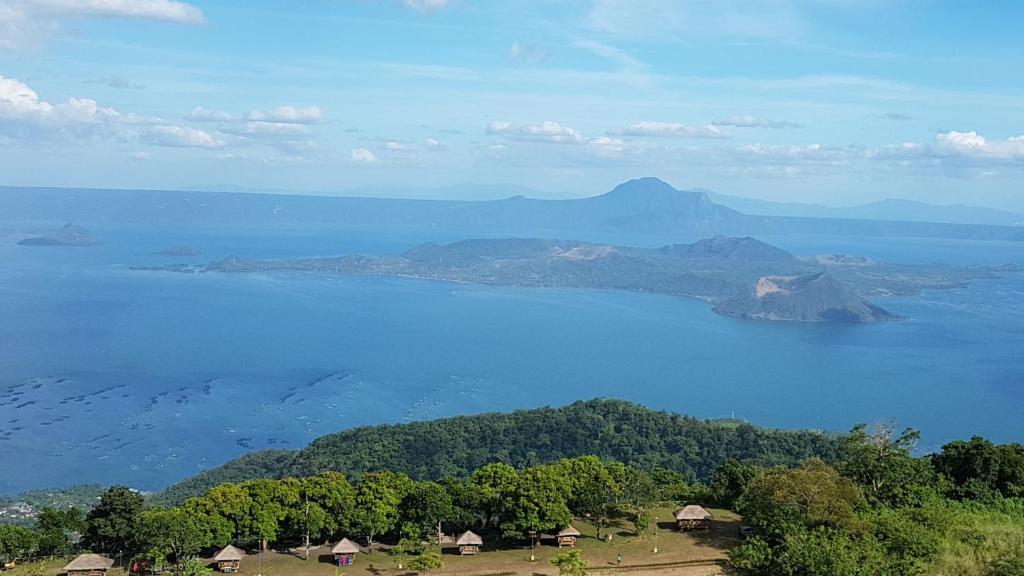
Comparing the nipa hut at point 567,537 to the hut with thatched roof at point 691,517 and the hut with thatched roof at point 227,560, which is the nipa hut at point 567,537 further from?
the hut with thatched roof at point 227,560

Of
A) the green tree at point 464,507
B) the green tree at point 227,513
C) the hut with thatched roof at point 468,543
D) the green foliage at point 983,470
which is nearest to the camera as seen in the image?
the green tree at point 227,513

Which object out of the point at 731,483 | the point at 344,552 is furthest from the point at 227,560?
the point at 731,483

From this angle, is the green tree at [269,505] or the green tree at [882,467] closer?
the green tree at [269,505]

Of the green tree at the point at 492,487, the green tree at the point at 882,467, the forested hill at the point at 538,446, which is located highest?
the green tree at the point at 882,467

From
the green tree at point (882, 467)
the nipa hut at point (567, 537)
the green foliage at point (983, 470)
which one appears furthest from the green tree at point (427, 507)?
the green foliage at point (983, 470)

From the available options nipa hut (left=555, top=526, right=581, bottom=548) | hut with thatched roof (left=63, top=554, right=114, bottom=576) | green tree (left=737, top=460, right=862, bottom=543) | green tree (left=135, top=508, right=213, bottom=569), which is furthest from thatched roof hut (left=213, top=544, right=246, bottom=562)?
green tree (left=737, top=460, right=862, bottom=543)

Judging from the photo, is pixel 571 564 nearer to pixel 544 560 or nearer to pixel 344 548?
pixel 544 560

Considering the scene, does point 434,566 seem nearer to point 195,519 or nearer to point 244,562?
point 244,562
